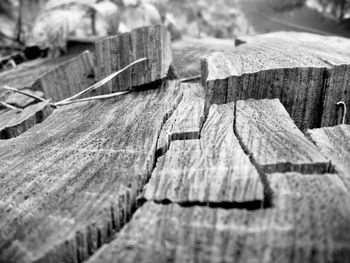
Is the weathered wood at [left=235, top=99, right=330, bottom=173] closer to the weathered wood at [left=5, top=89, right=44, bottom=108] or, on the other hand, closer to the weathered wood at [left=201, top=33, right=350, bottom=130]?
the weathered wood at [left=201, top=33, right=350, bottom=130]

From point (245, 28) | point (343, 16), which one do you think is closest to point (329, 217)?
point (343, 16)

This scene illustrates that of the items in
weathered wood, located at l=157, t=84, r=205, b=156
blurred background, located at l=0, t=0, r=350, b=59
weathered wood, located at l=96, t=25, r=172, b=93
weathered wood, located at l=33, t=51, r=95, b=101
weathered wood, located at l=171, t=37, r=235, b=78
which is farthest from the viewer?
blurred background, located at l=0, t=0, r=350, b=59

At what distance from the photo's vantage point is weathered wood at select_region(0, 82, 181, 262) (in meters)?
0.64

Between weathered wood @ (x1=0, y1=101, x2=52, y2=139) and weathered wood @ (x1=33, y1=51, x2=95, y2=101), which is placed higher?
weathered wood @ (x1=33, y1=51, x2=95, y2=101)

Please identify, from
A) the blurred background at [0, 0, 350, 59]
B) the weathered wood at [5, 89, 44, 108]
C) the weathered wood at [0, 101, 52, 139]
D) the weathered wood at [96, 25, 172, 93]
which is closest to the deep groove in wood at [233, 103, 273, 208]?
the weathered wood at [96, 25, 172, 93]

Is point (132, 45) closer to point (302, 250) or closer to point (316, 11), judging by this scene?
point (302, 250)

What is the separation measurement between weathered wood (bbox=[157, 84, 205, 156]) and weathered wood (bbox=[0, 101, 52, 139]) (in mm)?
662

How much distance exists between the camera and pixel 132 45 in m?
1.58

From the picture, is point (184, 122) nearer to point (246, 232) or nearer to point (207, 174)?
point (207, 174)

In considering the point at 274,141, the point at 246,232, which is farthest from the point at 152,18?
the point at 246,232

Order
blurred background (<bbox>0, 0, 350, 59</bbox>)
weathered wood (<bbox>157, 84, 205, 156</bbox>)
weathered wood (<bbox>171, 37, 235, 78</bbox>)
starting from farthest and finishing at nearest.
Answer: blurred background (<bbox>0, 0, 350, 59</bbox>)
weathered wood (<bbox>171, 37, 235, 78</bbox>)
weathered wood (<bbox>157, 84, 205, 156</bbox>)

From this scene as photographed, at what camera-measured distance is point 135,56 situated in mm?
1568

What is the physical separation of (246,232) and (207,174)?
203 millimetres

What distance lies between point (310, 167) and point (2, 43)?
166 inches
